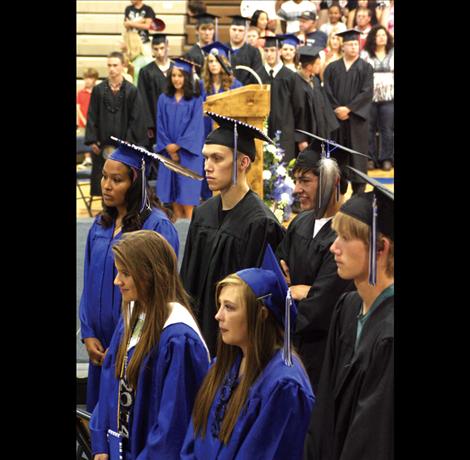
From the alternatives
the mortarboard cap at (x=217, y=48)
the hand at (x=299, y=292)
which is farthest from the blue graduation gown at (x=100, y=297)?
the mortarboard cap at (x=217, y=48)

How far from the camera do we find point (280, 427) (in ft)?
12.5

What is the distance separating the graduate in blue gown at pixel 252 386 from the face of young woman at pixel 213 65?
25.1 feet

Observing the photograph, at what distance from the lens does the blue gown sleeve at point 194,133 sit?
1193 cm

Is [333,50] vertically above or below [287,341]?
above

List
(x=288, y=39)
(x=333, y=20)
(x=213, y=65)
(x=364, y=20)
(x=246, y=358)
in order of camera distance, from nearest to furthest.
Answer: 1. (x=246, y=358)
2. (x=213, y=65)
3. (x=288, y=39)
4. (x=364, y=20)
5. (x=333, y=20)

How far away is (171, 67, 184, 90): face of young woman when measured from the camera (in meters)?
11.6

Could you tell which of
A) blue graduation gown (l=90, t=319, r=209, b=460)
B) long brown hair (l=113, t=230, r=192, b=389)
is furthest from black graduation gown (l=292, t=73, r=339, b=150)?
blue graduation gown (l=90, t=319, r=209, b=460)

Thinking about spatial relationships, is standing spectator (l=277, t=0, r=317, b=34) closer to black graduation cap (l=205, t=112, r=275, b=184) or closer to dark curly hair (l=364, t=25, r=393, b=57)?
dark curly hair (l=364, t=25, r=393, b=57)

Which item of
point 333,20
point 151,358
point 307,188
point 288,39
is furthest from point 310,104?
point 151,358

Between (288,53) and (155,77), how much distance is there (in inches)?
64.4

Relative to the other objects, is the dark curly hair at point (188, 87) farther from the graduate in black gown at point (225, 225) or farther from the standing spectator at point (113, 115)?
the graduate in black gown at point (225, 225)

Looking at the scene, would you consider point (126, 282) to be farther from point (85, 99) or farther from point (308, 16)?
point (308, 16)
